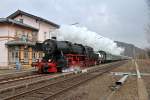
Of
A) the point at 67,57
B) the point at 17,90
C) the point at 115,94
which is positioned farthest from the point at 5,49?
the point at 115,94

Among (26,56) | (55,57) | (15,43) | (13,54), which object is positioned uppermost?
(15,43)

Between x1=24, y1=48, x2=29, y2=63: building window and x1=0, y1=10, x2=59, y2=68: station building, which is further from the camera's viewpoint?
x1=24, y1=48, x2=29, y2=63: building window

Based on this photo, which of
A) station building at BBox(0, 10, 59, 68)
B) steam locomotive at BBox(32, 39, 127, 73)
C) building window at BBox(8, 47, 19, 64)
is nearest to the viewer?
steam locomotive at BBox(32, 39, 127, 73)

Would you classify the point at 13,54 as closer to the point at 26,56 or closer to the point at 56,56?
the point at 26,56

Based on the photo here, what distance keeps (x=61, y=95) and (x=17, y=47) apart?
27.5 metres

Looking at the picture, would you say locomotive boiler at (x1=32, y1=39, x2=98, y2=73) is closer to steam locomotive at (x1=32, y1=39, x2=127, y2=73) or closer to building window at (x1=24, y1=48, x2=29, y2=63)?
steam locomotive at (x1=32, y1=39, x2=127, y2=73)

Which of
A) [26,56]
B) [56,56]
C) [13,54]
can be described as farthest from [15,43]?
[56,56]

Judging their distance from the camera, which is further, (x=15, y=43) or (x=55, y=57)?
(x=15, y=43)

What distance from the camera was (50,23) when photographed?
2023 inches

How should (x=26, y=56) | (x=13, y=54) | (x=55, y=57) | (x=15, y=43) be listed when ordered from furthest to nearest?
(x=26, y=56)
(x=13, y=54)
(x=15, y=43)
(x=55, y=57)

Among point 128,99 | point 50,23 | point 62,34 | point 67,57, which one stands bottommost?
point 128,99

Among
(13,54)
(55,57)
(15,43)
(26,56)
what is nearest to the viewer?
(55,57)

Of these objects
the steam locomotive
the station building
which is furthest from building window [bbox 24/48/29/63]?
the steam locomotive

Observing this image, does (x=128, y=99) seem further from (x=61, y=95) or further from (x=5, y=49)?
(x=5, y=49)
